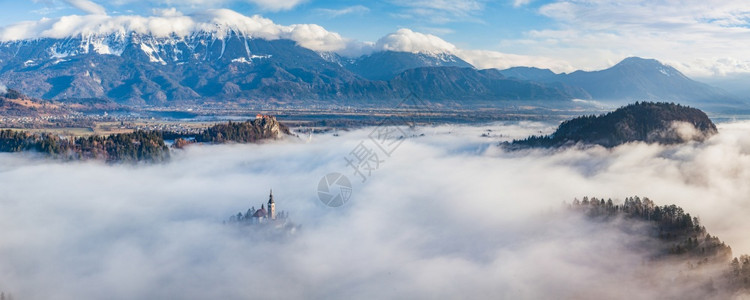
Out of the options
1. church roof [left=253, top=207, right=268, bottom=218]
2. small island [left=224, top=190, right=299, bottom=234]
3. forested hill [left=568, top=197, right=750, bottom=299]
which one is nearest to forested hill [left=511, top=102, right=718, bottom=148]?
forested hill [left=568, top=197, right=750, bottom=299]

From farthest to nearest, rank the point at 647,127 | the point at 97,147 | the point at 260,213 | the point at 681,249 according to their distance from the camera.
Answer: the point at 647,127
the point at 97,147
the point at 260,213
the point at 681,249

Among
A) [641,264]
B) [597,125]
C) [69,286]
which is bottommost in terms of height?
[69,286]

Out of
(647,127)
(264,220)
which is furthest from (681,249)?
(264,220)

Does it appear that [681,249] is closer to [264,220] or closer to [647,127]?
[647,127]

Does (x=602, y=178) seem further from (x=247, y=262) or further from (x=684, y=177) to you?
(x=247, y=262)

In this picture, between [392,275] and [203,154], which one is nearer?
[392,275]

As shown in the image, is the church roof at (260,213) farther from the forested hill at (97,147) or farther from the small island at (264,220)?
the forested hill at (97,147)

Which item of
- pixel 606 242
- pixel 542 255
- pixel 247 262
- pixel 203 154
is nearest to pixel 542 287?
pixel 542 255

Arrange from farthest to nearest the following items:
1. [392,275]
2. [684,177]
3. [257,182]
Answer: [257,182]
[684,177]
[392,275]
